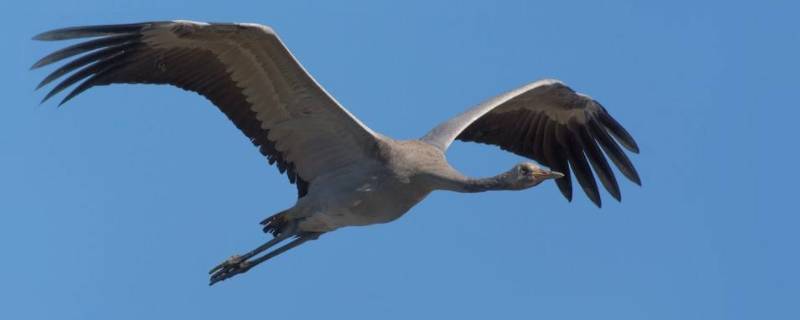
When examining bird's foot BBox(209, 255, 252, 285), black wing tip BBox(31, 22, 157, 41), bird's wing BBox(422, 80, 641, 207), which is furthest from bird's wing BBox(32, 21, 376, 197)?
bird's wing BBox(422, 80, 641, 207)

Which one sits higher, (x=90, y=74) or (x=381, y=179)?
(x=90, y=74)

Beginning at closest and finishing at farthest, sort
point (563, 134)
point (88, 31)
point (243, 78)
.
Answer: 1. point (88, 31)
2. point (243, 78)
3. point (563, 134)

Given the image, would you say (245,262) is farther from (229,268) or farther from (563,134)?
(563,134)

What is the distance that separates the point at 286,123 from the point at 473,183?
2.08m

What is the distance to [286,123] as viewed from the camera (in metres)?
16.7

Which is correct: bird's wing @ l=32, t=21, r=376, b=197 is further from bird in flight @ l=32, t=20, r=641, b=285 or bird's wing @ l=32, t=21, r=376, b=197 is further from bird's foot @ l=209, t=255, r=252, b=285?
bird's foot @ l=209, t=255, r=252, b=285

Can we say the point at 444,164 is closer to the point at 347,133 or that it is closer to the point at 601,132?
the point at 347,133

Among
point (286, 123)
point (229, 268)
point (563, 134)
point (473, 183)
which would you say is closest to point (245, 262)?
point (229, 268)

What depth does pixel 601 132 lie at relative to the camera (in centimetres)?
1956

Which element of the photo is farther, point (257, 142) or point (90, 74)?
point (257, 142)

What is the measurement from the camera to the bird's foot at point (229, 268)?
1753 centimetres

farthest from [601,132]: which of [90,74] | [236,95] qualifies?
[90,74]

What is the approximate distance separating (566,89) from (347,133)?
3.74 meters

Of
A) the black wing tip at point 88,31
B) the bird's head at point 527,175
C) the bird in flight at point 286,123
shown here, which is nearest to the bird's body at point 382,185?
the bird in flight at point 286,123
